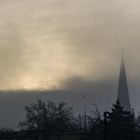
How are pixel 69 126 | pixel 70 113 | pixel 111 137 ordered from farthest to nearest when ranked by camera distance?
1. pixel 70 113
2. pixel 69 126
3. pixel 111 137

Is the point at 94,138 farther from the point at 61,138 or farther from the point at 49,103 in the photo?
the point at 49,103

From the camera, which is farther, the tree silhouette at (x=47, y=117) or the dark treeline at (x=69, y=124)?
the tree silhouette at (x=47, y=117)

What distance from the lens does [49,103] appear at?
91938mm

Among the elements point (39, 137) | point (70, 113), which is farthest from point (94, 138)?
point (70, 113)

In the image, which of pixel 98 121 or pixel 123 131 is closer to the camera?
pixel 123 131

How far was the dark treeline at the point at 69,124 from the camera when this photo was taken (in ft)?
172

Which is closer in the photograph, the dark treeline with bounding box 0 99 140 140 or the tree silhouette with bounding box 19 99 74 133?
the dark treeline with bounding box 0 99 140 140

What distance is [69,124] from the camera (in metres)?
81.8

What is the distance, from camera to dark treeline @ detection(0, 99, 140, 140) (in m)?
52.5

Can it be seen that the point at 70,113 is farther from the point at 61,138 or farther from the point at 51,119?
the point at 61,138

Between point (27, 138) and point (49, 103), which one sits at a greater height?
point (49, 103)

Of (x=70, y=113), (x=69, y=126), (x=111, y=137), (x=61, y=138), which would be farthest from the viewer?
(x=70, y=113)

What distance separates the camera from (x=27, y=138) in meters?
52.2

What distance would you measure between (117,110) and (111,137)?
3.97m
